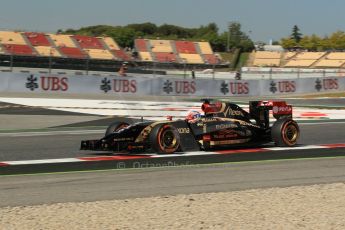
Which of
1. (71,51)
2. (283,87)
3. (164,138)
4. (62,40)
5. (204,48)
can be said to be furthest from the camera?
(204,48)

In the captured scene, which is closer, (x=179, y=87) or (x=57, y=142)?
(x=57, y=142)

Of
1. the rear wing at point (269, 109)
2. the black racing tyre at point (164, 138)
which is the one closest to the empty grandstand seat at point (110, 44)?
the rear wing at point (269, 109)

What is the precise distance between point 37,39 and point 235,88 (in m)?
40.6

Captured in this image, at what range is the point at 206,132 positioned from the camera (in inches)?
368

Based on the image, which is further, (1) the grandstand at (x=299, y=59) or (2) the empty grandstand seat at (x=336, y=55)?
(2) the empty grandstand seat at (x=336, y=55)

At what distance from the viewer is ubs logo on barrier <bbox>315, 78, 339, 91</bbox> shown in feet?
113

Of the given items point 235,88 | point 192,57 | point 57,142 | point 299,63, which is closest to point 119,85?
point 235,88

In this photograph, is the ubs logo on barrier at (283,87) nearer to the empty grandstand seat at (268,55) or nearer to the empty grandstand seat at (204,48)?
the empty grandstand seat at (204,48)

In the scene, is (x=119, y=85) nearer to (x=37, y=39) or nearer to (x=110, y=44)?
(x=37, y=39)

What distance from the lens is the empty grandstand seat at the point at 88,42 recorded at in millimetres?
69250

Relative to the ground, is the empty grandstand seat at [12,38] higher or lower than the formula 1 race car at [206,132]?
higher

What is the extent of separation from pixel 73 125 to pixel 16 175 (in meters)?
7.32

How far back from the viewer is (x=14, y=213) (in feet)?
16.8

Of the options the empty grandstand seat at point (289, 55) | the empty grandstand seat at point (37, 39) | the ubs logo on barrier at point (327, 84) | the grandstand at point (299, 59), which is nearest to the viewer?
the ubs logo on barrier at point (327, 84)
